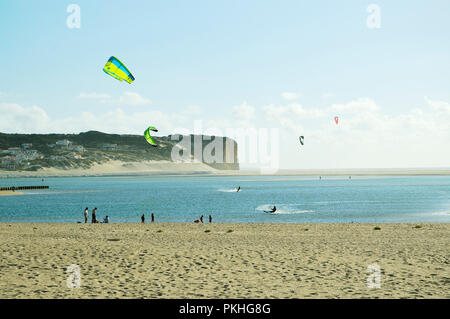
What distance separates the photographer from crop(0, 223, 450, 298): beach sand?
10.4 m

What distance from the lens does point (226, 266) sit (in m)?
13.6

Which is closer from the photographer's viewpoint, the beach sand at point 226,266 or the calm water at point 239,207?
the beach sand at point 226,266

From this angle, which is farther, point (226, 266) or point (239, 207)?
point (239, 207)

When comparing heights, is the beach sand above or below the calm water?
above

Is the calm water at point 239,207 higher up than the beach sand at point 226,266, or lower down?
lower down

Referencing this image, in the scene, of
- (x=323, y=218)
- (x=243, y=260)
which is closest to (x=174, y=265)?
(x=243, y=260)

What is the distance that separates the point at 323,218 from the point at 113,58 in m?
22.9

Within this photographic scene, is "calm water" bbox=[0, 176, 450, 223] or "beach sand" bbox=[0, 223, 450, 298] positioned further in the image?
"calm water" bbox=[0, 176, 450, 223]

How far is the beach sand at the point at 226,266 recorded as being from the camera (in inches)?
411

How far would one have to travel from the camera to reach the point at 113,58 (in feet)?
90.1

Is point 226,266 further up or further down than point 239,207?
further up
